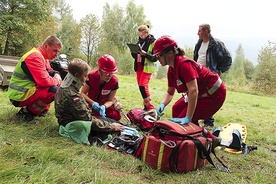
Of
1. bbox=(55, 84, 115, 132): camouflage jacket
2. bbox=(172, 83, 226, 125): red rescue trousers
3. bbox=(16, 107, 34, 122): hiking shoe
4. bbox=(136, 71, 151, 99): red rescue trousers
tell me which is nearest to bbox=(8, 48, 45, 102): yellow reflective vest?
bbox=(16, 107, 34, 122): hiking shoe

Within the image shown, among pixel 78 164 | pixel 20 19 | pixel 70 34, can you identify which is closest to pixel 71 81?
pixel 78 164

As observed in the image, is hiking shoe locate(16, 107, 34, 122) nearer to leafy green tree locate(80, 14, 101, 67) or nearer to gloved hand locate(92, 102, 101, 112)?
gloved hand locate(92, 102, 101, 112)

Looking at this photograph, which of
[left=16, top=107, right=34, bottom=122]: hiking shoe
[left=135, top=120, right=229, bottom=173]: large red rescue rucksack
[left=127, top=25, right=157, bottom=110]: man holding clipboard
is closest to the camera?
[left=135, top=120, right=229, bottom=173]: large red rescue rucksack

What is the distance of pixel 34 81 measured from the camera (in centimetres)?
394

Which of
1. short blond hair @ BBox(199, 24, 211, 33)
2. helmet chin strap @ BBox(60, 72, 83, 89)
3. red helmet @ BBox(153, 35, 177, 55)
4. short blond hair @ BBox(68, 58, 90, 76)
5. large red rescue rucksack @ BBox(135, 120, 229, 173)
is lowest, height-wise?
large red rescue rucksack @ BBox(135, 120, 229, 173)

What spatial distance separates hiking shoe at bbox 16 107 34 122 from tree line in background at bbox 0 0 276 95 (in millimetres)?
20862

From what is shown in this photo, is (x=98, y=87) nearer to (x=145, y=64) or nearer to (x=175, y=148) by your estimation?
(x=145, y=64)

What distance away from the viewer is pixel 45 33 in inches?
1141

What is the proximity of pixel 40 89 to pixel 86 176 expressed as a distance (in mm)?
2116

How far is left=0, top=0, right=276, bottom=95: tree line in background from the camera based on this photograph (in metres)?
23.5

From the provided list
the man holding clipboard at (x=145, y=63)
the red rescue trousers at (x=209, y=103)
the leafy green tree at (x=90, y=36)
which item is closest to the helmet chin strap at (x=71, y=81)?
the red rescue trousers at (x=209, y=103)

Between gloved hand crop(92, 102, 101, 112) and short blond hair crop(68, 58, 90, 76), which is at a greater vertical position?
short blond hair crop(68, 58, 90, 76)

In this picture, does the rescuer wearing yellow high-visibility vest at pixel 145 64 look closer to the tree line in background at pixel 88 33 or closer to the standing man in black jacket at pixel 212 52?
the standing man in black jacket at pixel 212 52

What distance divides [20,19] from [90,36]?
712 inches
